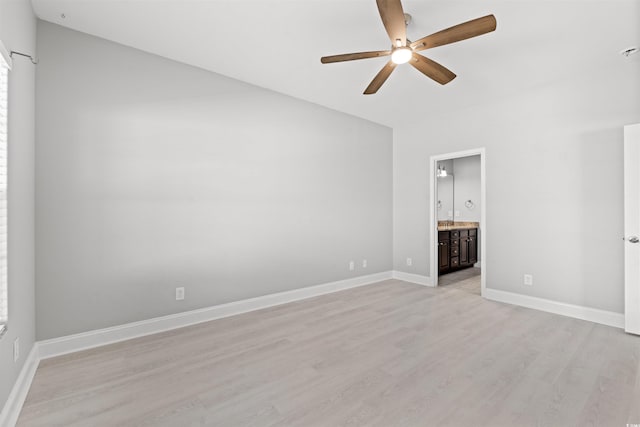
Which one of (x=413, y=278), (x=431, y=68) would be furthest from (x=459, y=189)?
(x=431, y=68)

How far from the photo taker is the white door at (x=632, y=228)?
282cm

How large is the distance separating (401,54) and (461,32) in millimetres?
410

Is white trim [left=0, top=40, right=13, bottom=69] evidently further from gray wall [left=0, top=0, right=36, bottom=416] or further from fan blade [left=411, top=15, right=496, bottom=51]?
fan blade [left=411, top=15, right=496, bottom=51]

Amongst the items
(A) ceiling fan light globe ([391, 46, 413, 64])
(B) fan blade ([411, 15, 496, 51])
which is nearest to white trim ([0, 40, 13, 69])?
(A) ceiling fan light globe ([391, 46, 413, 64])

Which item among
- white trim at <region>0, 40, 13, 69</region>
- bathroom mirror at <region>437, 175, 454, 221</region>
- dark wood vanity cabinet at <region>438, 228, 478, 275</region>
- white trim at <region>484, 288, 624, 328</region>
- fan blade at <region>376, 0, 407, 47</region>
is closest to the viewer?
white trim at <region>0, 40, 13, 69</region>

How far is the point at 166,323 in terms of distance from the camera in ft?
9.59

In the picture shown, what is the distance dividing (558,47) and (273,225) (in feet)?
11.1

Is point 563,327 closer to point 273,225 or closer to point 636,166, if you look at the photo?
point 636,166

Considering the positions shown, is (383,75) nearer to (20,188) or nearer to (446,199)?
(20,188)

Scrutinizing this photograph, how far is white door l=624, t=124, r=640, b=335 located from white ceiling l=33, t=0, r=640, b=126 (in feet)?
2.96

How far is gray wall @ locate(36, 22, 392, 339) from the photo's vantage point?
2.46 m

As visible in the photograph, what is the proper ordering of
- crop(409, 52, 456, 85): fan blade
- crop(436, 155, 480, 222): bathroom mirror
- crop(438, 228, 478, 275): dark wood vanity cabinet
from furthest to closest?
crop(436, 155, 480, 222): bathroom mirror, crop(438, 228, 478, 275): dark wood vanity cabinet, crop(409, 52, 456, 85): fan blade

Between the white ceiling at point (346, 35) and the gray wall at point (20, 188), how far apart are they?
528mm

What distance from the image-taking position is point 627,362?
2.29m
